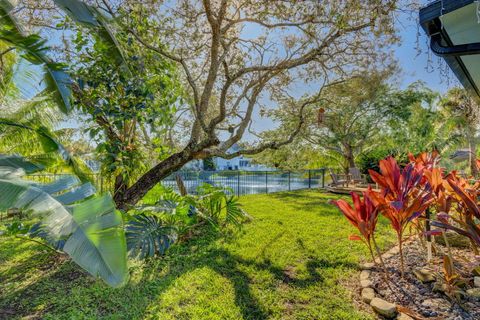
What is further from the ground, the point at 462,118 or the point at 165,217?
the point at 462,118

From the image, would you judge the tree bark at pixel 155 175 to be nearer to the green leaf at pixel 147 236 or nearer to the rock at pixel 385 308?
the green leaf at pixel 147 236

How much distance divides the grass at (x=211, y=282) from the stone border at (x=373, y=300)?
17 cm

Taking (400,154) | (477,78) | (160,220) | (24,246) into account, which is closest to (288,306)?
(160,220)

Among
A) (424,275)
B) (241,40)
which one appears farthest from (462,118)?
(424,275)

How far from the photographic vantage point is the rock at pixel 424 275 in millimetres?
3295

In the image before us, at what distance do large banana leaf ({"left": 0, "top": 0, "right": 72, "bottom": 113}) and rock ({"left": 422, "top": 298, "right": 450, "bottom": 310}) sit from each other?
576 cm

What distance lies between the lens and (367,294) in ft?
10.6

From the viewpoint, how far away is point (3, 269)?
454cm

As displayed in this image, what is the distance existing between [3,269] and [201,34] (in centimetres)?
630

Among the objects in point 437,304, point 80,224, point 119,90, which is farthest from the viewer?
point 119,90

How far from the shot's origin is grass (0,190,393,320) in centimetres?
309

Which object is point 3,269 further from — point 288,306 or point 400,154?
point 400,154

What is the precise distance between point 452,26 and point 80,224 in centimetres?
347

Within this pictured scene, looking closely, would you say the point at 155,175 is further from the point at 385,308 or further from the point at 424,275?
the point at 424,275
